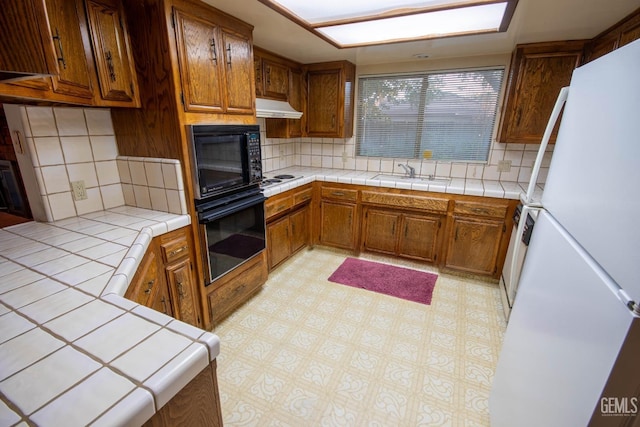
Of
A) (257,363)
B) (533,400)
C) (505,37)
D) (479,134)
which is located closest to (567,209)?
(533,400)

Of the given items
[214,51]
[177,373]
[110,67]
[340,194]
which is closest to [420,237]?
[340,194]

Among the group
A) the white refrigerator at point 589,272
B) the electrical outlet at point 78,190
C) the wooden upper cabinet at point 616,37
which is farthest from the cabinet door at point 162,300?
the wooden upper cabinet at point 616,37

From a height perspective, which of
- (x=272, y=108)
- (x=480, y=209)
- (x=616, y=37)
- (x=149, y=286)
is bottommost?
(x=149, y=286)

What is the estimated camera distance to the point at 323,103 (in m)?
3.16

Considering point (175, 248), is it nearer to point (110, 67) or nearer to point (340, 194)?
point (110, 67)

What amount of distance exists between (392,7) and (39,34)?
158cm

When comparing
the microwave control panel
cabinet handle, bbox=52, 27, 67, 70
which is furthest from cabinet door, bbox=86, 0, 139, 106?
the microwave control panel

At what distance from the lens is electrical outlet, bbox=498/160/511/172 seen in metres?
2.82

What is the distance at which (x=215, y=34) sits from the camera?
1757 mm

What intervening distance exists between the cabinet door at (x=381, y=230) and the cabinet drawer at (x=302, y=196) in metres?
0.66

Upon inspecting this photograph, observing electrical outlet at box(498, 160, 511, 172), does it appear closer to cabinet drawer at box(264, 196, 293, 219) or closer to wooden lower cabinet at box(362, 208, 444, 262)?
wooden lower cabinet at box(362, 208, 444, 262)

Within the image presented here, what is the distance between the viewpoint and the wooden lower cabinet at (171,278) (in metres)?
1.41

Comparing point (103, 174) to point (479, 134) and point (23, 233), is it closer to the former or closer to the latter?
point (23, 233)

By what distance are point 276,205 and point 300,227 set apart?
60 centimetres
